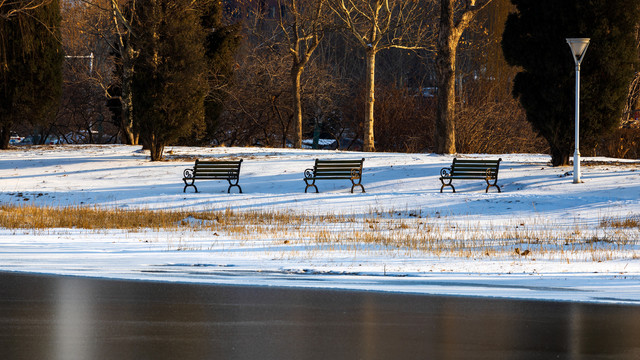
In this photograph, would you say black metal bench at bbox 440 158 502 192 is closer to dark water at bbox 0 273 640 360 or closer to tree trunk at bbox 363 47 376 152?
dark water at bbox 0 273 640 360

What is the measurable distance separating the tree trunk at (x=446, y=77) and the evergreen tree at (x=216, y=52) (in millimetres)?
10596

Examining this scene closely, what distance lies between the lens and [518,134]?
4053 cm

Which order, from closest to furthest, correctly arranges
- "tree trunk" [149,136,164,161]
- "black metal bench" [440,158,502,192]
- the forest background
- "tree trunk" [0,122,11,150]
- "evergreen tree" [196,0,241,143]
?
"black metal bench" [440,158,502,192] < "tree trunk" [149,136,164,161] < the forest background < "tree trunk" [0,122,11,150] < "evergreen tree" [196,0,241,143]

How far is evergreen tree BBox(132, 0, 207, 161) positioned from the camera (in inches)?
1184

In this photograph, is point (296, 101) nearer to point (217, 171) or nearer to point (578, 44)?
point (217, 171)

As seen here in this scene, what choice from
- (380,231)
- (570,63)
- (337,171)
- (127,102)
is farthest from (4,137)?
(380,231)

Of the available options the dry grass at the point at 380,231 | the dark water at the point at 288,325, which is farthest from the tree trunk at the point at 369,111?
the dark water at the point at 288,325

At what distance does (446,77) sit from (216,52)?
467 inches

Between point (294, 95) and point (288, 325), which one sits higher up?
point (294, 95)

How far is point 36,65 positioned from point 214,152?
333 inches

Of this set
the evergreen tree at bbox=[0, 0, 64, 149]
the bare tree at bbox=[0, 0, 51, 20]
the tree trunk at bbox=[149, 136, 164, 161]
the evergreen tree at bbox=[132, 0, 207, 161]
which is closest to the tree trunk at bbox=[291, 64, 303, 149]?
the evergreen tree at bbox=[0, 0, 64, 149]

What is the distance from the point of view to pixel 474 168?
23938 mm

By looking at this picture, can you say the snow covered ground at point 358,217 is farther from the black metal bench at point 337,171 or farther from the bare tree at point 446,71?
the bare tree at point 446,71

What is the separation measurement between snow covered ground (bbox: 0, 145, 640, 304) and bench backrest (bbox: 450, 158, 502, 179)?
1.73ft
